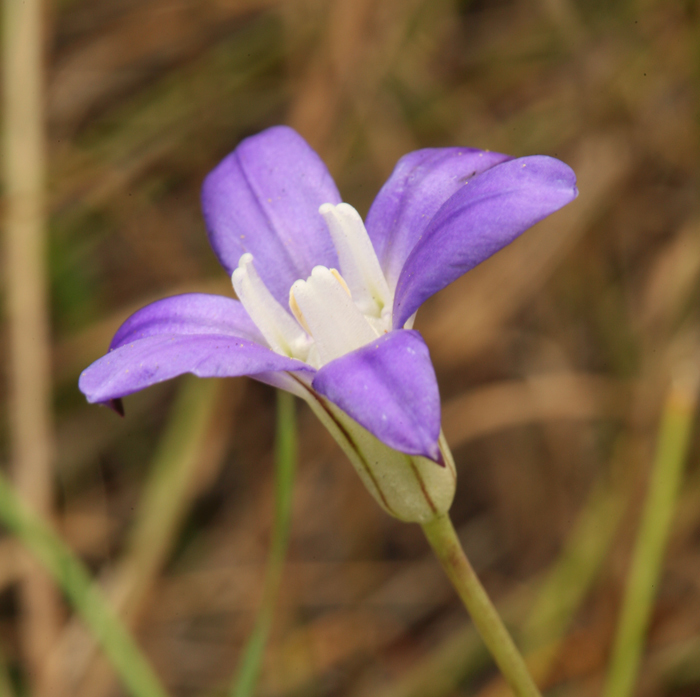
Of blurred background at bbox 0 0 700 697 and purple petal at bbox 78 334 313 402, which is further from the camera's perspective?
blurred background at bbox 0 0 700 697

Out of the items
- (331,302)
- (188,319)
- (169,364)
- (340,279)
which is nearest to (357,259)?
(340,279)

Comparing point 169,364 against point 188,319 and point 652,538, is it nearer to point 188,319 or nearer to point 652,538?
point 188,319

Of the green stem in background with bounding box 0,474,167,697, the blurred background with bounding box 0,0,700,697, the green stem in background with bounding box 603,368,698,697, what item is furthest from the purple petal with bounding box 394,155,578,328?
the blurred background with bounding box 0,0,700,697

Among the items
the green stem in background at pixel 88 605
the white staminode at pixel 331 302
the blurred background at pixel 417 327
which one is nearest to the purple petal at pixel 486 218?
the white staminode at pixel 331 302

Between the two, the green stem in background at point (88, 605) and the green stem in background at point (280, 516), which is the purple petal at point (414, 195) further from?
the green stem in background at point (88, 605)

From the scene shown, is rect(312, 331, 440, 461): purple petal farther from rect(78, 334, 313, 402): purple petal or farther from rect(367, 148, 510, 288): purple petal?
rect(367, 148, 510, 288): purple petal
